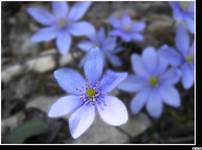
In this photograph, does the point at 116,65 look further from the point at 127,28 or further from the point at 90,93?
the point at 90,93

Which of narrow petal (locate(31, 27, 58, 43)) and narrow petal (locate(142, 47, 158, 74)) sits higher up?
narrow petal (locate(31, 27, 58, 43))

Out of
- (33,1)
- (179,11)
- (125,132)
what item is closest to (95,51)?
(125,132)

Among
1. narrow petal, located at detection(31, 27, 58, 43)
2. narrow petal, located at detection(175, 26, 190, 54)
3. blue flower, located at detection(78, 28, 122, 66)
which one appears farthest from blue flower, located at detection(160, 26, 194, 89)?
narrow petal, located at detection(31, 27, 58, 43)

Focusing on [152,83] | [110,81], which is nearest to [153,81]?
[152,83]

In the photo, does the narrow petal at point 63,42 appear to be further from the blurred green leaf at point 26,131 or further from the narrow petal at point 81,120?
the narrow petal at point 81,120

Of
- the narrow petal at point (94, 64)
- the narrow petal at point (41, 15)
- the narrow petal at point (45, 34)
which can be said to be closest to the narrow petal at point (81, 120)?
the narrow petal at point (94, 64)

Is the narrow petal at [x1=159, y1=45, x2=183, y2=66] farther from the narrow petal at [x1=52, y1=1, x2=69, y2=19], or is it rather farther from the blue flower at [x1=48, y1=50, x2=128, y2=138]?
the narrow petal at [x1=52, y1=1, x2=69, y2=19]
